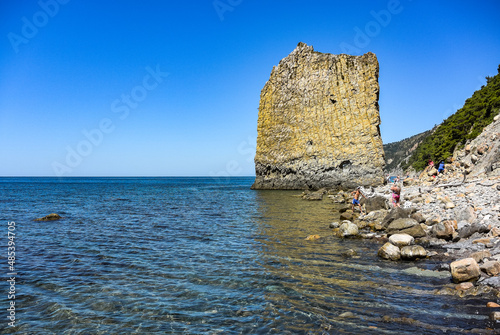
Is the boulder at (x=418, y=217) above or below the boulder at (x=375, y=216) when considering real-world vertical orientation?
above

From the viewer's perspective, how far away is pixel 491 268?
725 centimetres

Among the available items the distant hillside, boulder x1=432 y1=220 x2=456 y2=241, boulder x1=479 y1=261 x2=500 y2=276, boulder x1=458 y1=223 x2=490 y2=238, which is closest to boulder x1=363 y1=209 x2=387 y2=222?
boulder x1=432 y1=220 x2=456 y2=241

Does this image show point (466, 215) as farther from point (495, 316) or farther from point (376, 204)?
point (495, 316)

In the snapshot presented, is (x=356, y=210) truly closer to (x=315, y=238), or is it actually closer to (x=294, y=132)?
(x=315, y=238)

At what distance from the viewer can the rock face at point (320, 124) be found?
46.3 m

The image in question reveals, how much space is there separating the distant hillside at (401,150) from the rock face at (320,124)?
104 m

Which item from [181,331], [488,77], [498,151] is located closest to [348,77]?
[488,77]

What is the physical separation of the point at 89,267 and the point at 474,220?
14791mm

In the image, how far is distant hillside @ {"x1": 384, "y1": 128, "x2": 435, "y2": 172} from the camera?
142 meters

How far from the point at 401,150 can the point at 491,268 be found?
561ft

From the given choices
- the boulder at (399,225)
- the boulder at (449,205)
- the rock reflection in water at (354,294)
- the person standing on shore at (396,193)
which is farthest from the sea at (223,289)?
the person standing on shore at (396,193)

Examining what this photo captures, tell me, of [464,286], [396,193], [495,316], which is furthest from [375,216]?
[495,316]

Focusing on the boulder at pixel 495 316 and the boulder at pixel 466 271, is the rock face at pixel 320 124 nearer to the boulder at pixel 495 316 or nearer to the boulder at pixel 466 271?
the boulder at pixel 466 271

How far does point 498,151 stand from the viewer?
60.5ft
